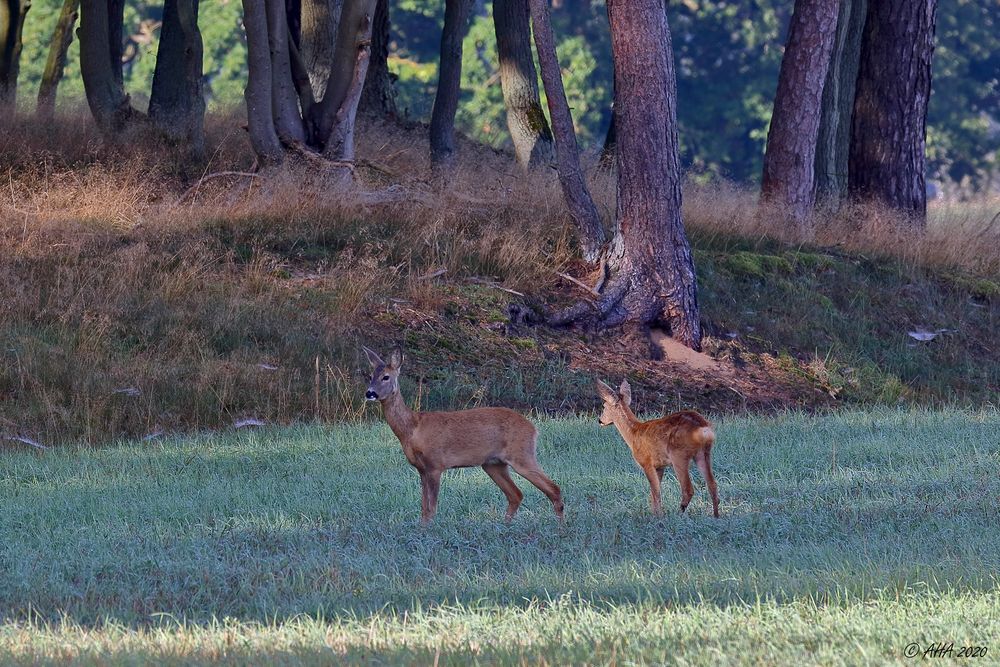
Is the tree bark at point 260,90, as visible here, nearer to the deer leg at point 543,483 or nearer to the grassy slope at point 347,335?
the grassy slope at point 347,335

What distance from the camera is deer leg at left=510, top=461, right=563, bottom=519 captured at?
28.6ft

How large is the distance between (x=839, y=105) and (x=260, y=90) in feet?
35.2

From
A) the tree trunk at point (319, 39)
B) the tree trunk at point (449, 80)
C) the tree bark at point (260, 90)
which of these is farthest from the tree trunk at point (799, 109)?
the tree bark at point (260, 90)

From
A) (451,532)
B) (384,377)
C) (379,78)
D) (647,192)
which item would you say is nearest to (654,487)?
(451,532)

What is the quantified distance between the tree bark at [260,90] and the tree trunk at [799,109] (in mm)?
7548

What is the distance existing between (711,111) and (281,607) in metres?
47.7

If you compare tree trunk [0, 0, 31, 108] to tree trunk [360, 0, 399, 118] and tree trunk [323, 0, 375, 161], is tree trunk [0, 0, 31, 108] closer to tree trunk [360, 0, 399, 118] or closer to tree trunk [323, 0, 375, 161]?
tree trunk [360, 0, 399, 118]

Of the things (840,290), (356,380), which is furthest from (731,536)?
(840,290)

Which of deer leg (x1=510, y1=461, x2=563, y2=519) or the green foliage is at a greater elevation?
the green foliage

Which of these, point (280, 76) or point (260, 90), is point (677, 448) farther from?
point (280, 76)

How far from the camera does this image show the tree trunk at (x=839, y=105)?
22.5 metres

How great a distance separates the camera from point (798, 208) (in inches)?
815

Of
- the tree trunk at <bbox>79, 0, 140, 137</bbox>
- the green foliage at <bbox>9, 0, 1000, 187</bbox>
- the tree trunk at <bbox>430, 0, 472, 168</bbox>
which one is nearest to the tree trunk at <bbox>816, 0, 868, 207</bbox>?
the tree trunk at <bbox>430, 0, 472, 168</bbox>

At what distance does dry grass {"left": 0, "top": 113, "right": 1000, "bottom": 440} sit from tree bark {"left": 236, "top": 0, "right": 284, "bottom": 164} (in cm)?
47
